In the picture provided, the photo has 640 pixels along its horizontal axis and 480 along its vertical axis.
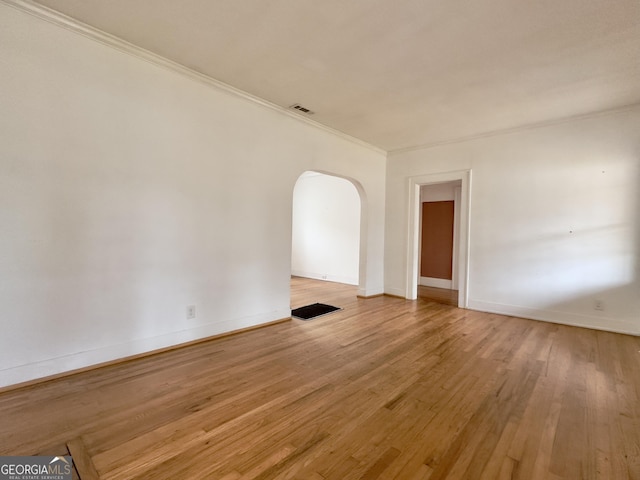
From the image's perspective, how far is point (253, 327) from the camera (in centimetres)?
361

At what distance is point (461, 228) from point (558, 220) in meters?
1.26

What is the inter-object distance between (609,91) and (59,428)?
5709 mm

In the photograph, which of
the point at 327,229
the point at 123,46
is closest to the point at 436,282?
the point at 327,229

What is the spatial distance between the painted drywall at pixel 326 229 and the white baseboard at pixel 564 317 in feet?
9.55

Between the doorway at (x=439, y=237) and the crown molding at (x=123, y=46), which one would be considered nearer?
the crown molding at (x=123, y=46)

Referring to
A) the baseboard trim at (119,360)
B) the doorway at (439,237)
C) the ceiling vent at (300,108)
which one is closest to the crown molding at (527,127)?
the doorway at (439,237)

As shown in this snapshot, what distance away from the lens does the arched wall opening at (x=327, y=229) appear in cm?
694

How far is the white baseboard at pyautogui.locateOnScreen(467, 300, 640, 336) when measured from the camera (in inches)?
143

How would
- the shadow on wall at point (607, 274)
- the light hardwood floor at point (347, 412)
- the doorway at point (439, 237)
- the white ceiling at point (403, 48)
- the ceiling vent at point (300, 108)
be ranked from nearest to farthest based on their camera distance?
the light hardwood floor at point (347, 412) → the white ceiling at point (403, 48) → the shadow on wall at point (607, 274) → the ceiling vent at point (300, 108) → the doorway at point (439, 237)

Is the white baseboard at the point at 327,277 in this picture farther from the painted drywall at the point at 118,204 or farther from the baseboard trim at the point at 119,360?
the baseboard trim at the point at 119,360

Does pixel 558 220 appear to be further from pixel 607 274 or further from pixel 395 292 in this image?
pixel 395 292

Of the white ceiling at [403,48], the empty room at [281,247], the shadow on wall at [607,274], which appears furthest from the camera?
the shadow on wall at [607,274]

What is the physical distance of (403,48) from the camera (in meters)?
2.54

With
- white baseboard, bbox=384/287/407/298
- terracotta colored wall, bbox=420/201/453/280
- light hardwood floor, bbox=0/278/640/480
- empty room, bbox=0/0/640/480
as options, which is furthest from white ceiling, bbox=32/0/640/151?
terracotta colored wall, bbox=420/201/453/280
